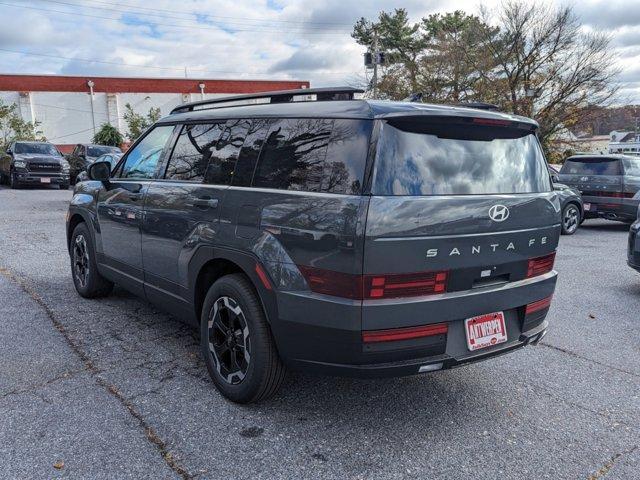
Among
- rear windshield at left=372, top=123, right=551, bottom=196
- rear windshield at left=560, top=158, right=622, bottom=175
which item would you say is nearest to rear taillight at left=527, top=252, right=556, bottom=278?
rear windshield at left=372, top=123, right=551, bottom=196

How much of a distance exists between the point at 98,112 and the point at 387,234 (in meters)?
41.7

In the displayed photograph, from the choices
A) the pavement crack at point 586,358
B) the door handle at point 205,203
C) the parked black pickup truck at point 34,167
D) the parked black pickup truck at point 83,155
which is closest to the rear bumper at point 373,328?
the door handle at point 205,203

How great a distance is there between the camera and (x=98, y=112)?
39531 millimetres

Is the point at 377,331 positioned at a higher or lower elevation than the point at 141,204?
lower

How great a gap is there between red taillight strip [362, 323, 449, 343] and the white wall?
127 ft

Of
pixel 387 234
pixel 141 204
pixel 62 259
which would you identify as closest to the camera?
pixel 387 234

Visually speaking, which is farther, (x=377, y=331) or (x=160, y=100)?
(x=160, y=100)

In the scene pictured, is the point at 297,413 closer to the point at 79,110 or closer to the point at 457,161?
the point at 457,161

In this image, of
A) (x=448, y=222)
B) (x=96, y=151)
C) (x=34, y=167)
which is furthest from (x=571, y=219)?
(x=34, y=167)

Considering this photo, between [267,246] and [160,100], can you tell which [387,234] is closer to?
[267,246]

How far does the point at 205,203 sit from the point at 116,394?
1.33 m

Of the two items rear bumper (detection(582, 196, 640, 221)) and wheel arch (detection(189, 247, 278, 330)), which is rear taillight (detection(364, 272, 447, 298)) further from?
rear bumper (detection(582, 196, 640, 221))

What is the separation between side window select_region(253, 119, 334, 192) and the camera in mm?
2889

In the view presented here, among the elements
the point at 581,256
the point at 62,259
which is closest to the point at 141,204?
the point at 62,259
